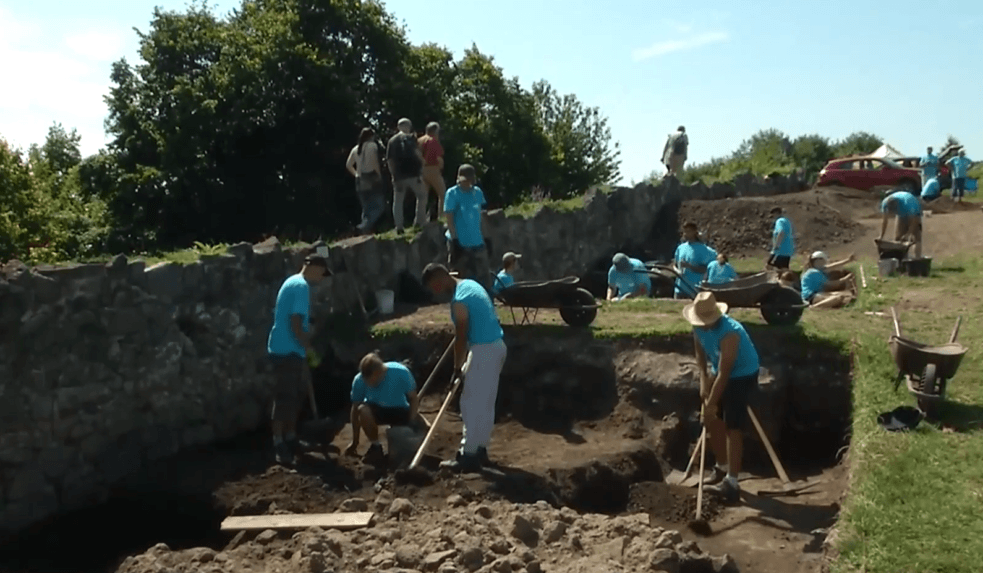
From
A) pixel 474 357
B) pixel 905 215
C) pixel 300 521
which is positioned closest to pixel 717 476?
pixel 474 357

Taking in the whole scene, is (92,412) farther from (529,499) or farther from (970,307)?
(970,307)

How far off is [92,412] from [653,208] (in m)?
15.9

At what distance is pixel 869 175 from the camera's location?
28.6 m

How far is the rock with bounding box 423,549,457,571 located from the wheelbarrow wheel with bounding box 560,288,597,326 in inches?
227

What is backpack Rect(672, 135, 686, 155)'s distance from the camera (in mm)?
24250

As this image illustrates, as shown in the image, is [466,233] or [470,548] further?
[466,233]

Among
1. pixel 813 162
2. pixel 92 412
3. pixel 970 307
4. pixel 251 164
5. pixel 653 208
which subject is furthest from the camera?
pixel 813 162

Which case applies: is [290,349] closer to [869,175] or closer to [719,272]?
[719,272]

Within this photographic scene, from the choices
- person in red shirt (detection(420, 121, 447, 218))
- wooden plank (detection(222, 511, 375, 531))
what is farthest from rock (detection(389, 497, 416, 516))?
person in red shirt (detection(420, 121, 447, 218))

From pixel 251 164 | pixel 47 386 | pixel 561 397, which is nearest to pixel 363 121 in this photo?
pixel 251 164

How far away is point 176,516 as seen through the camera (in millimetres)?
9461

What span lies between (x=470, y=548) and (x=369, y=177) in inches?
352

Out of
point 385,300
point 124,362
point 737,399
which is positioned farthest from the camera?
point 385,300

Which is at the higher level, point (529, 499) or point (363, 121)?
point (363, 121)
